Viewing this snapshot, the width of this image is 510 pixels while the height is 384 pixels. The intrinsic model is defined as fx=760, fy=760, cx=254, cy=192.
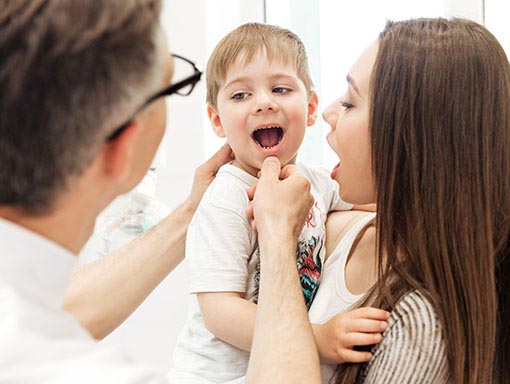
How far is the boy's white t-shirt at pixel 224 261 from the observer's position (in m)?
1.51

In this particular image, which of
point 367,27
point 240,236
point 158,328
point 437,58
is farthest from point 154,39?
point 158,328

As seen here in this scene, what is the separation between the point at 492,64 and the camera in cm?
124

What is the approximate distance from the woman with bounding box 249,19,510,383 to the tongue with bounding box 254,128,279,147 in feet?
1.25

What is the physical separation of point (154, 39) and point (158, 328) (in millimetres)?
1986

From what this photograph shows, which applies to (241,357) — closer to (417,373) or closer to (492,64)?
(417,373)

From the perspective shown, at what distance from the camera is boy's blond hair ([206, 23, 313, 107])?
1597mm

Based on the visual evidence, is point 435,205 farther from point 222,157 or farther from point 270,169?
point 222,157

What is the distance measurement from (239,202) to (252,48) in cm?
32

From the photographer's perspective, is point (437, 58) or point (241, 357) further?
point (241, 357)

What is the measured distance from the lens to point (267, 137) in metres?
1.64

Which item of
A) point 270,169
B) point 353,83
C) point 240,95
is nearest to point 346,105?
point 353,83

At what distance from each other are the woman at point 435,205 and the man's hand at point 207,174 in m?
0.50

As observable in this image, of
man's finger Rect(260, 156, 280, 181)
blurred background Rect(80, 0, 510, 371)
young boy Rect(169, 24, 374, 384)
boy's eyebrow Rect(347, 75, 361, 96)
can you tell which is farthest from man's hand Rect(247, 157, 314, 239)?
blurred background Rect(80, 0, 510, 371)

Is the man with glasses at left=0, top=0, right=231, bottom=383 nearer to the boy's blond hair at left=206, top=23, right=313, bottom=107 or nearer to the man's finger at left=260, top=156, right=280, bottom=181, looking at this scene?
the man's finger at left=260, top=156, right=280, bottom=181
